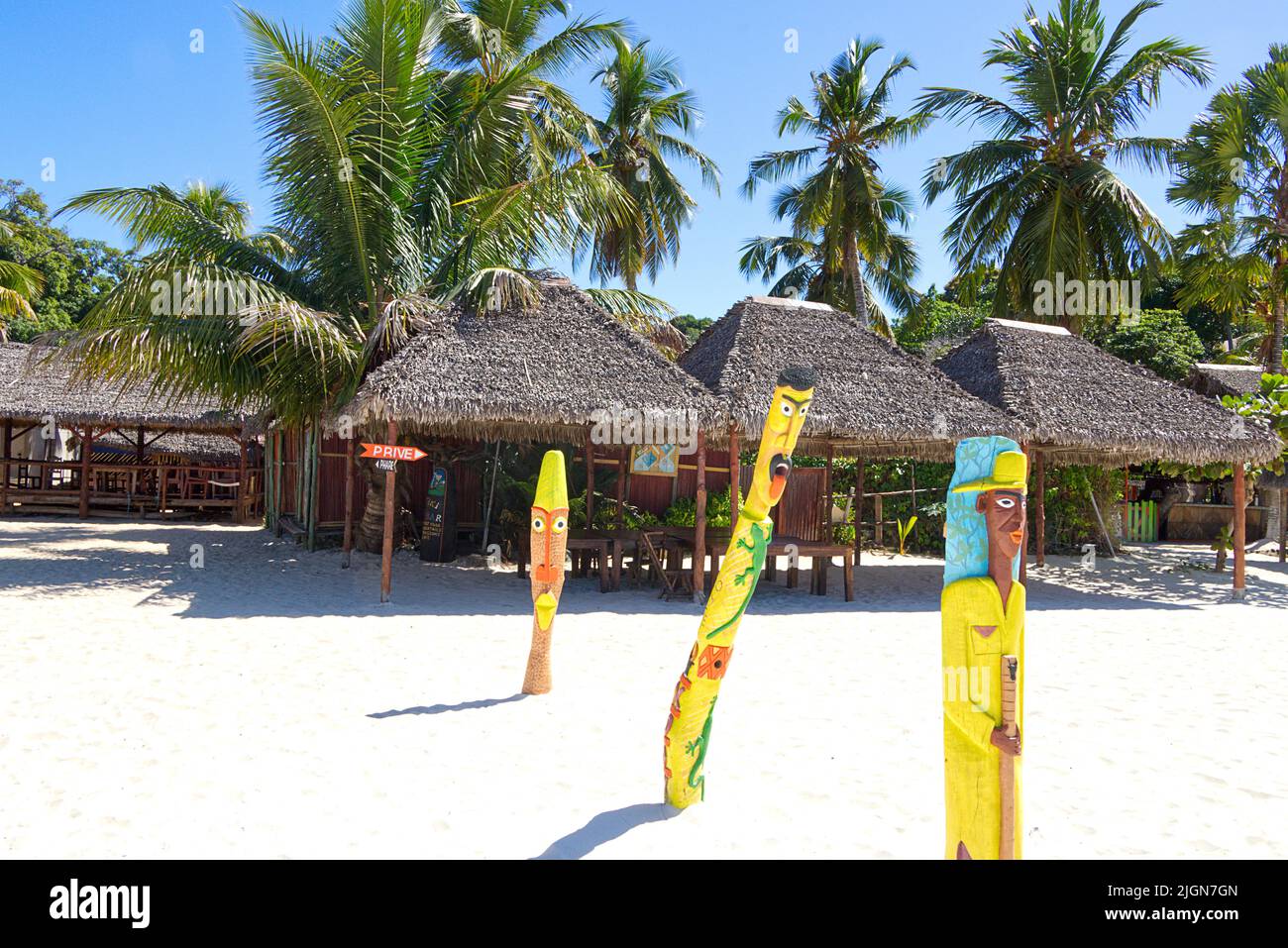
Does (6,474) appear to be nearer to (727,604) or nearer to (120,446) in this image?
(120,446)

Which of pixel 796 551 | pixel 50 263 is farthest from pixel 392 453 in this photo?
pixel 50 263

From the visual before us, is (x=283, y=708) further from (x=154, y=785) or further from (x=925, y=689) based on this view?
(x=925, y=689)

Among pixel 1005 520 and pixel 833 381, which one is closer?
→ pixel 1005 520

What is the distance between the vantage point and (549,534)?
5746 mm

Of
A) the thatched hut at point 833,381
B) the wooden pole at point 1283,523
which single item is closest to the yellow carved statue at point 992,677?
the thatched hut at point 833,381

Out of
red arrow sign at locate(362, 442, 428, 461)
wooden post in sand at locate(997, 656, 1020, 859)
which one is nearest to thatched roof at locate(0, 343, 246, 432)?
red arrow sign at locate(362, 442, 428, 461)

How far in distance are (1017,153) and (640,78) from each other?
8782 millimetres

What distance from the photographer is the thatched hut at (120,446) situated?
17250 millimetres

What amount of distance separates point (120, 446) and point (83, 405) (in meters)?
3.61

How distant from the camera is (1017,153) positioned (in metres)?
16.8

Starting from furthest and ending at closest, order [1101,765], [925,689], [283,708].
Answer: [925,689] < [283,708] < [1101,765]

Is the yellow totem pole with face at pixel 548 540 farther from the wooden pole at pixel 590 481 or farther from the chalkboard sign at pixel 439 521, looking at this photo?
the chalkboard sign at pixel 439 521

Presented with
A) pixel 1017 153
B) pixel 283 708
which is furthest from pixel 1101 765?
pixel 1017 153

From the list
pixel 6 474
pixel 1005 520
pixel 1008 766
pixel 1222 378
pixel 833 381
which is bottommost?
pixel 1008 766
